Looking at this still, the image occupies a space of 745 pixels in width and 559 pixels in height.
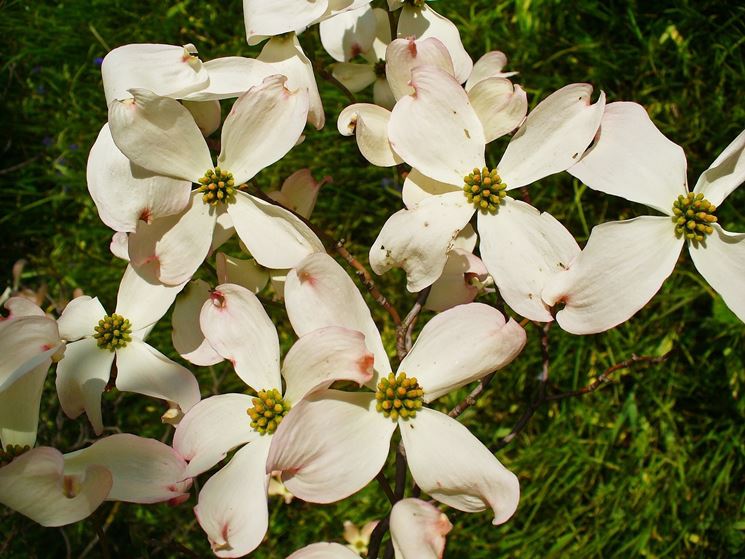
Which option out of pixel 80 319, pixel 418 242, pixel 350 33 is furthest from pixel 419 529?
pixel 350 33

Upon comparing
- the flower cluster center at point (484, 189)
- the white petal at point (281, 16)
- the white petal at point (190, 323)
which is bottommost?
the white petal at point (190, 323)

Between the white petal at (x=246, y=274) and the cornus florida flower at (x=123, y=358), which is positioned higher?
the white petal at (x=246, y=274)

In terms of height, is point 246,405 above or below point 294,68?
below

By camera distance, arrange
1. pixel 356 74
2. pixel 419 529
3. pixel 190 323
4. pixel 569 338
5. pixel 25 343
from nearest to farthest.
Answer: pixel 419 529, pixel 25 343, pixel 190 323, pixel 356 74, pixel 569 338

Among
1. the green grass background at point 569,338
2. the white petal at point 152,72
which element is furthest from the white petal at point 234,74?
the green grass background at point 569,338

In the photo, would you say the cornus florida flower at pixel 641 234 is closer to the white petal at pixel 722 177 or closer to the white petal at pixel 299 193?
the white petal at pixel 722 177

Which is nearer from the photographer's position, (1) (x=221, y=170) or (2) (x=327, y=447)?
(2) (x=327, y=447)

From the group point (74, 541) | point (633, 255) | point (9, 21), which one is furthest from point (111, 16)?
point (633, 255)

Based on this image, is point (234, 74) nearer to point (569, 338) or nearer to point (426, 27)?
point (426, 27)
